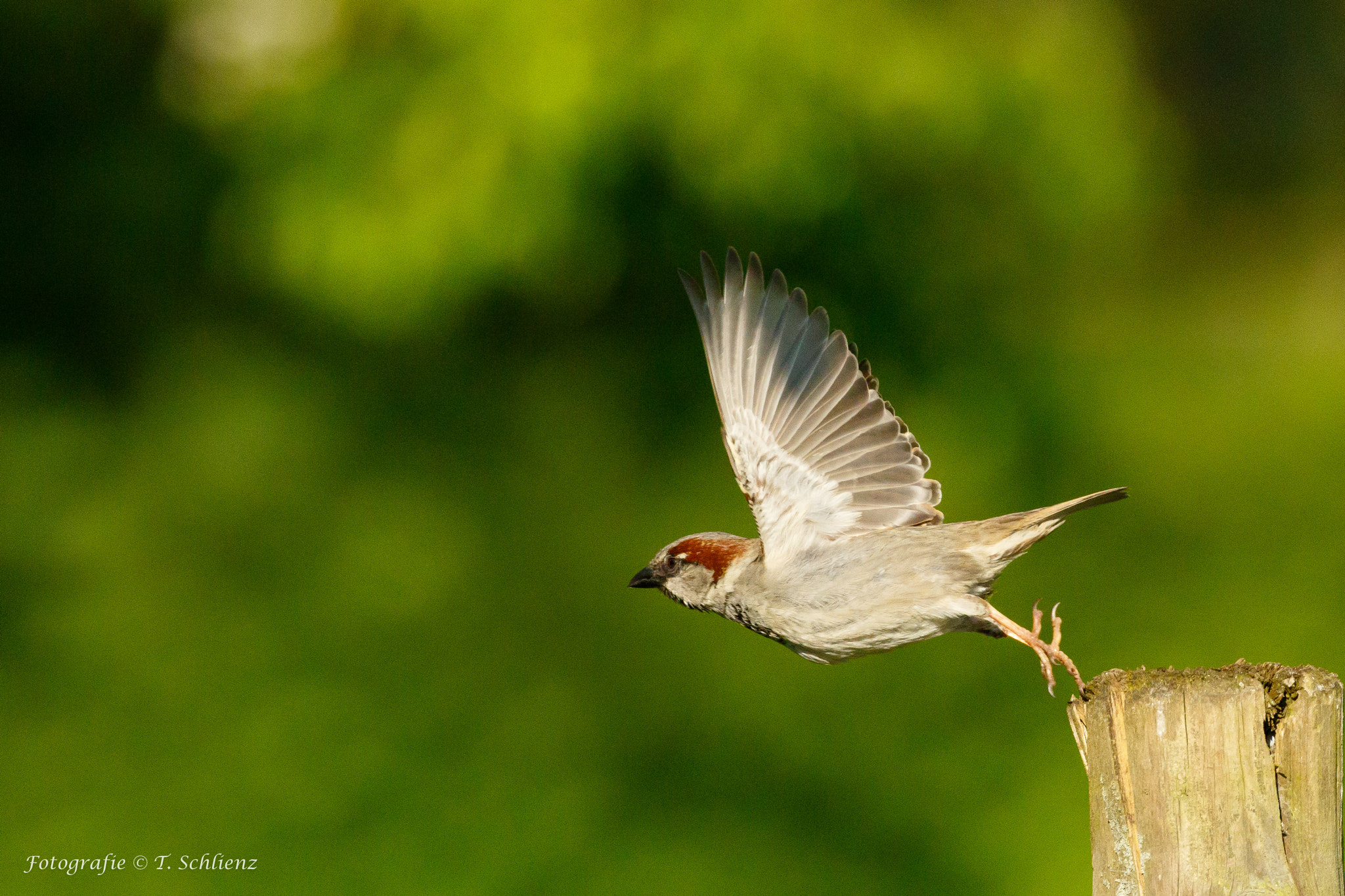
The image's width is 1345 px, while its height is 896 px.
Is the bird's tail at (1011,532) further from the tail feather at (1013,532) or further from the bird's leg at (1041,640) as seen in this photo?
the bird's leg at (1041,640)

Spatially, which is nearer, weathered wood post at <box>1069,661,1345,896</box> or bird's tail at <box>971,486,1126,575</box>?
weathered wood post at <box>1069,661,1345,896</box>

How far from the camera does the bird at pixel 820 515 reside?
286 cm

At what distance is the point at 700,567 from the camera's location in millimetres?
3115

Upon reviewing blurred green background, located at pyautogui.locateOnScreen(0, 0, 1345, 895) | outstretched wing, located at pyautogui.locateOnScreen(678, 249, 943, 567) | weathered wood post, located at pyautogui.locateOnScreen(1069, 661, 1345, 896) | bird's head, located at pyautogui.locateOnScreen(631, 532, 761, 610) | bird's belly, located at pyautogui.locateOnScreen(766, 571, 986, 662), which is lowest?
weathered wood post, located at pyautogui.locateOnScreen(1069, 661, 1345, 896)

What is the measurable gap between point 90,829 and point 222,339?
2889 mm

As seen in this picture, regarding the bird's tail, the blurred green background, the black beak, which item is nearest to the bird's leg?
the bird's tail

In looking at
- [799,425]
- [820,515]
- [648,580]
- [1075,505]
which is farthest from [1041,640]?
[648,580]

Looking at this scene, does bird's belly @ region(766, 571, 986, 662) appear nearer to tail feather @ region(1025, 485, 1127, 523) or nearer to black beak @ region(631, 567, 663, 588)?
tail feather @ region(1025, 485, 1127, 523)

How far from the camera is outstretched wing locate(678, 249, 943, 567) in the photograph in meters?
3.01

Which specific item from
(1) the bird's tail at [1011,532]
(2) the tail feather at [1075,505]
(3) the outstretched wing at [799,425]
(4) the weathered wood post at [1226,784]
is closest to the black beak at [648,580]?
(3) the outstretched wing at [799,425]

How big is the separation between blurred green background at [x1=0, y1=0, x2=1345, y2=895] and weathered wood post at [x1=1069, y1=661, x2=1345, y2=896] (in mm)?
4314

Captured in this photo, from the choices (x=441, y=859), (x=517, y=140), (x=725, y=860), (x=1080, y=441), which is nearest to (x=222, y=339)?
(x=517, y=140)

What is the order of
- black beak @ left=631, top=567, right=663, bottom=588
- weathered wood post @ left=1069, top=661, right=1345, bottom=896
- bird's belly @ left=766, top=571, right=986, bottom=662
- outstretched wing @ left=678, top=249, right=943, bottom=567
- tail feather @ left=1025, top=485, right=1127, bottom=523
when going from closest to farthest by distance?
1. weathered wood post @ left=1069, top=661, right=1345, bottom=896
2. tail feather @ left=1025, top=485, right=1127, bottom=523
3. bird's belly @ left=766, top=571, right=986, bottom=662
4. outstretched wing @ left=678, top=249, right=943, bottom=567
5. black beak @ left=631, top=567, right=663, bottom=588

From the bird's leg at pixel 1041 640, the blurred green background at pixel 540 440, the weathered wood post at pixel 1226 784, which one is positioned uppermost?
the blurred green background at pixel 540 440
